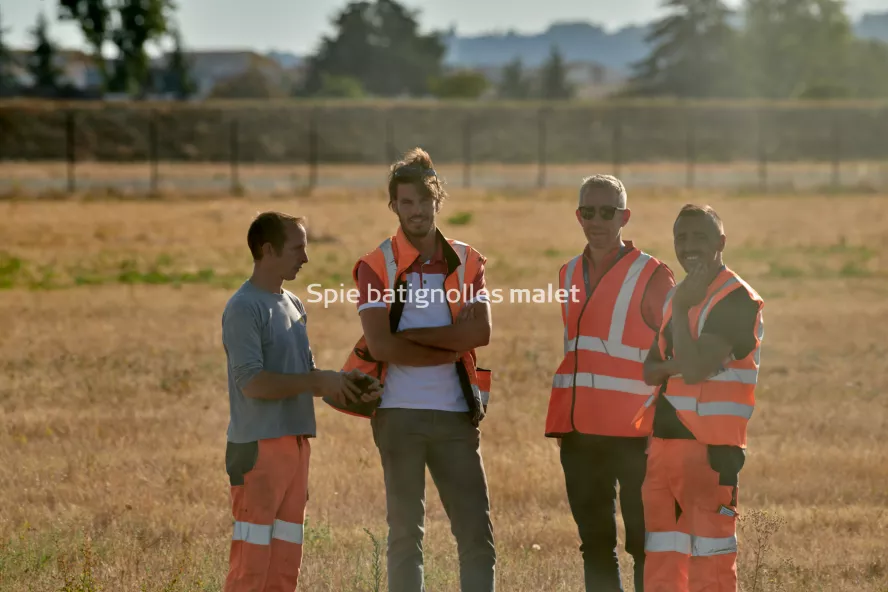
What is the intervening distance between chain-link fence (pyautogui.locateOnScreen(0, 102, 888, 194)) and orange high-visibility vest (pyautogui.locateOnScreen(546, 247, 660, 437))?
146 ft

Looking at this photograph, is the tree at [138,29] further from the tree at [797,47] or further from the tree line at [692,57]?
the tree at [797,47]

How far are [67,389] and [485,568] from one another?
6830 millimetres

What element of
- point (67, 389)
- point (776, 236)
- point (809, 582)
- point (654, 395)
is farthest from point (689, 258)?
point (776, 236)

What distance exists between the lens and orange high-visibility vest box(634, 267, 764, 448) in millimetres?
4969

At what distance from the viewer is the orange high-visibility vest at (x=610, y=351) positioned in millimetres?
5371

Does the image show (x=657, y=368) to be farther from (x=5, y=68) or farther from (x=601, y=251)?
(x=5, y=68)

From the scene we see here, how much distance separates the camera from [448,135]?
196 ft

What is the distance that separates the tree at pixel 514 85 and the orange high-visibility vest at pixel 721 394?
346 feet

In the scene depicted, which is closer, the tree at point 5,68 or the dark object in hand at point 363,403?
the dark object in hand at point 363,403

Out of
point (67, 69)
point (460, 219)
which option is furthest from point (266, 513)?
point (67, 69)

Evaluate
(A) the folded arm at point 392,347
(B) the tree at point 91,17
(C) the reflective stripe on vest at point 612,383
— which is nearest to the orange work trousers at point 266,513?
(A) the folded arm at point 392,347

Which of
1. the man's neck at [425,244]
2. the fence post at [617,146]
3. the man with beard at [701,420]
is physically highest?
the fence post at [617,146]

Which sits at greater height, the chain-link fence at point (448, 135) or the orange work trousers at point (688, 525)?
the chain-link fence at point (448, 135)

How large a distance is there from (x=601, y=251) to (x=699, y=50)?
289 feet
